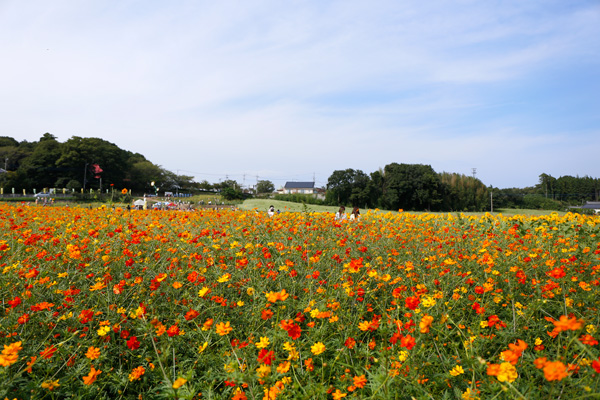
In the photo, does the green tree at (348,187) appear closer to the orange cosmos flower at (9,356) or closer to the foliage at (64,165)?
the foliage at (64,165)

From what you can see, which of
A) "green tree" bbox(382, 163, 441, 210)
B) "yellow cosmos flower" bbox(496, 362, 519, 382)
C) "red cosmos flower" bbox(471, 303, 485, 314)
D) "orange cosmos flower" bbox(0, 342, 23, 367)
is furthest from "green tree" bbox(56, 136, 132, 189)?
"yellow cosmos flower" bbox(496, 362, 519, 382)

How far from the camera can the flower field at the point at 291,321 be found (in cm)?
157

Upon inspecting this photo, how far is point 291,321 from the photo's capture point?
A: 4.98 ft

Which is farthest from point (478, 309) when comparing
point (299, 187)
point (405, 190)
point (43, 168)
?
point (299, 187)

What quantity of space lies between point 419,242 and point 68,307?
3.76 meters

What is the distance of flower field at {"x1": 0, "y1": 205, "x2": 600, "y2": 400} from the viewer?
1575 millimetres

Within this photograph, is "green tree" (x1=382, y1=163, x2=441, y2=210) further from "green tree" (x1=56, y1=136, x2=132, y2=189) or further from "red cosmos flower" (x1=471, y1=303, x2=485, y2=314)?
"red cosmos flower" (x1=471, y1=303, x2=485, y2=314)

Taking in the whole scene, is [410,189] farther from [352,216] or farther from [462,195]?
[352,216]

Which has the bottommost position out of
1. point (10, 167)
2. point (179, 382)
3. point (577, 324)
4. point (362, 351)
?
point (362, 351)

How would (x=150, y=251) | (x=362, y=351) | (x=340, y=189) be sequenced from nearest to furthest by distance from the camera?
1. (x=362, y=351)
2. (x=150, y=251)
3. (x=340, y=189)

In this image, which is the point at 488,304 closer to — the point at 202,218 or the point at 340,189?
the point at 202,218

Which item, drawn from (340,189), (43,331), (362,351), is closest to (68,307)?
(43,331)

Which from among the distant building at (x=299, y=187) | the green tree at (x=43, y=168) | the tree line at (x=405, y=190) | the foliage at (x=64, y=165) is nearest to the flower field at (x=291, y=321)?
the tree line at (x=405, y=190)

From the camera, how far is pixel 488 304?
252 centimetres
